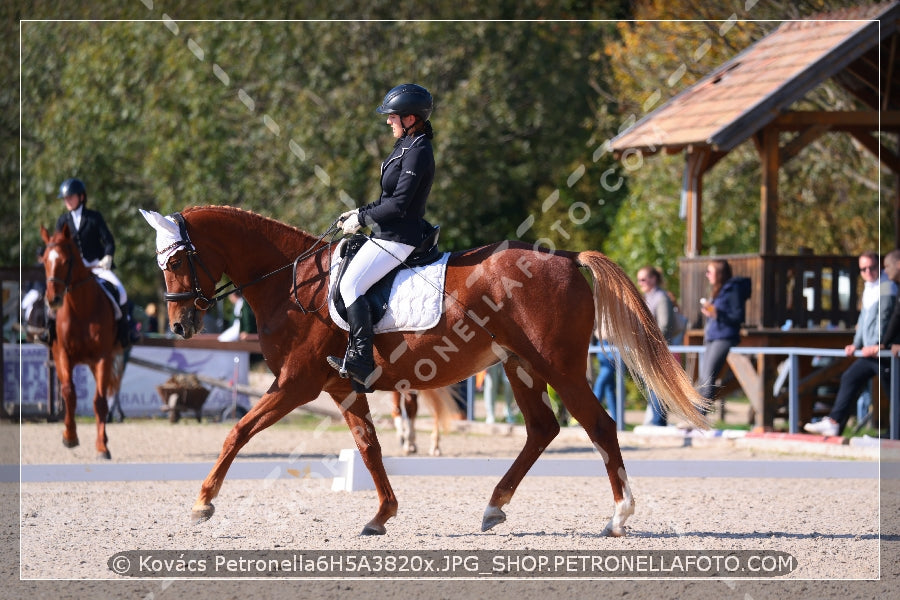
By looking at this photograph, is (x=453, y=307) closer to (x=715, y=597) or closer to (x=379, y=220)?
(x=379, y=220)

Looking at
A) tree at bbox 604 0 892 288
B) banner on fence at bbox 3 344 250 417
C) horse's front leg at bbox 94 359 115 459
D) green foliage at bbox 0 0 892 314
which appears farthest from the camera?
green foliage at bbox 0 0 892 314

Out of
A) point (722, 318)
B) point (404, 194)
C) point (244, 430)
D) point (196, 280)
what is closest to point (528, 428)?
point (404, 194)

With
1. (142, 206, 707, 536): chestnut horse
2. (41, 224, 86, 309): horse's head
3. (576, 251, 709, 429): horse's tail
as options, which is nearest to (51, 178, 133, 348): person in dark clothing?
(41, 224, 86, 309): horse's head

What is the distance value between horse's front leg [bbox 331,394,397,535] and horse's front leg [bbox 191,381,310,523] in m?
0.41

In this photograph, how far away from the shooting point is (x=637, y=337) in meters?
7.73

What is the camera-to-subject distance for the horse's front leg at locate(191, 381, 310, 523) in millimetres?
7344

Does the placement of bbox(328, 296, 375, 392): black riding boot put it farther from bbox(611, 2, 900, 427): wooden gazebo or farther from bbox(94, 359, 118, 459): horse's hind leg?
bbox(611, 2, 900, 427): wooden gazebo

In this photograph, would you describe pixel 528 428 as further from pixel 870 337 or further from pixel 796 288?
pixel 796 288

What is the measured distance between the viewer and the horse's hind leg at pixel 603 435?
750cm

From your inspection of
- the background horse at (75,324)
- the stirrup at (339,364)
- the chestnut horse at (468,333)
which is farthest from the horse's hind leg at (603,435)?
the background horse at (75,324)

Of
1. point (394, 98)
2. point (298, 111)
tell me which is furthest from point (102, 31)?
point (394, 98)

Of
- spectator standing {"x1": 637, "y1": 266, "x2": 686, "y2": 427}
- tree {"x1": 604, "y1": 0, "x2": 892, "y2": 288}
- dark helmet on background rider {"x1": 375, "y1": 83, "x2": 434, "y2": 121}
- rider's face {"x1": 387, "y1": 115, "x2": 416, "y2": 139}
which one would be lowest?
spectator standing {"x1": 637, "y1": 266, "x2": 686, "y2": 427}

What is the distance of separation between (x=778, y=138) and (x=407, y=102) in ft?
31.2

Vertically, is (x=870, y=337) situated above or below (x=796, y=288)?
below
